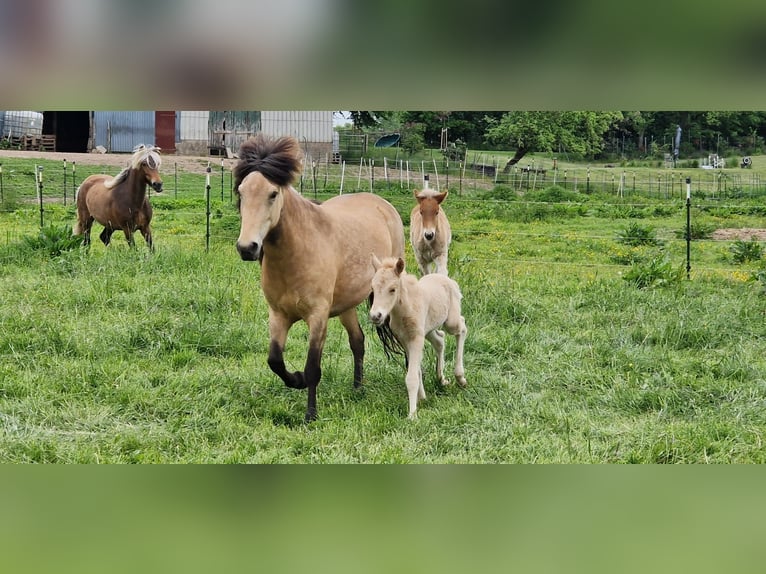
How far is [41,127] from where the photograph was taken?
8.17 ft

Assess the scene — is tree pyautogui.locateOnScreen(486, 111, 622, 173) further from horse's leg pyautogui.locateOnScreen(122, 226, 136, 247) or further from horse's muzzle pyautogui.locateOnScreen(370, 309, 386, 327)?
horse's leg pyautogui.locateOnScreen(122, 226, 136, 247)

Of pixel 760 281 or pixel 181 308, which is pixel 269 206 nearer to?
pixel 181 308

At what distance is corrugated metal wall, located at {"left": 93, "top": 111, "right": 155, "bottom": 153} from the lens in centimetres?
263

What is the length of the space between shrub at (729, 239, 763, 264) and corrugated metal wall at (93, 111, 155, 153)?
5.30m

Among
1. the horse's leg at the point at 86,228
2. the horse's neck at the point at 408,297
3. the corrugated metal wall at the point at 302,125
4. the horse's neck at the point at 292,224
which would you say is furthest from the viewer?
the horse's leg at the point at 86,228

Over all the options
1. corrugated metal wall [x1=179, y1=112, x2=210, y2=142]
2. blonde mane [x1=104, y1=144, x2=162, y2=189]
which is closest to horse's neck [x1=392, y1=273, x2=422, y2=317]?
corrugated metal wall [x1=179, y1=112, x2=210, y2=142]

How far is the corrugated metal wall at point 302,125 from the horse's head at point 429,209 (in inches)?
57.8

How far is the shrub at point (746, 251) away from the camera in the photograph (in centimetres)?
634

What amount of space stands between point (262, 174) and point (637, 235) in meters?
4.43

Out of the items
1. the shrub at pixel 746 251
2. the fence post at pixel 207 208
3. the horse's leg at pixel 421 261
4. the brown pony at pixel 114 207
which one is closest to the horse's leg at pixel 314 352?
the fence post at pixel 207 208

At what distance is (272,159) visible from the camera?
316 cm

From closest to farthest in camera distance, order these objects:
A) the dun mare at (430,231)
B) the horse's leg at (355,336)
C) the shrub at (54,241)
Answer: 1. the horse's leg at (355,336)
2. the dun mare at (430,231)
3. the shrub at (54,241)

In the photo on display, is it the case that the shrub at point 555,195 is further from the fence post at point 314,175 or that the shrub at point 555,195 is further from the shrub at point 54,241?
the shrub at point 54,241

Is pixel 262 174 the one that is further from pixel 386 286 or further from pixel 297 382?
pixel 297 382
